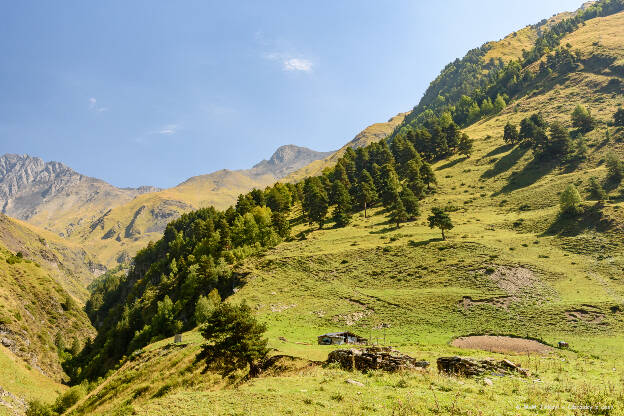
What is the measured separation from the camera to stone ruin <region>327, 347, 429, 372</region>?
80.9ft

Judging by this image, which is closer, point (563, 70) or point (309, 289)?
point (309, 289)

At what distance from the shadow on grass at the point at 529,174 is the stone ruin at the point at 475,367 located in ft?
336

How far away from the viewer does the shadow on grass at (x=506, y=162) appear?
411 ft

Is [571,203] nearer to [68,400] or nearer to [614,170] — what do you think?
[614,170]

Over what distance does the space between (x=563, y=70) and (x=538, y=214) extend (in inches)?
6559

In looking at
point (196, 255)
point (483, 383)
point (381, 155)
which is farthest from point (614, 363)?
point (381, 155)

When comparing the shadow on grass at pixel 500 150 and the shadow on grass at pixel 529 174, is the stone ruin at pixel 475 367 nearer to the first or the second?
the shadow on grass at pixel 529 174

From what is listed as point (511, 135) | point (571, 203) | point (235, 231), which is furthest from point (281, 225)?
point (511, 135)

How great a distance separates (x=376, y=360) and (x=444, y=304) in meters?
34.7

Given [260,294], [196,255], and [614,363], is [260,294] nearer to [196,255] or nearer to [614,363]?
[196,255]

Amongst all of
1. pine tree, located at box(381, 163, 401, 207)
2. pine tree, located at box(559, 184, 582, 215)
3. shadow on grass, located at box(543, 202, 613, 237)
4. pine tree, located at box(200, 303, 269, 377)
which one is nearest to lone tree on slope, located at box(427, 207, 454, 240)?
shadow on grass, located at box(543, 202, 613, 237)

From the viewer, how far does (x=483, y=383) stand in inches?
810

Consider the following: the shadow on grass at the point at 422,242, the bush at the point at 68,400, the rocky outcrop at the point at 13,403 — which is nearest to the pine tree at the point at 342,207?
the shadow on grass at the point at 422,242

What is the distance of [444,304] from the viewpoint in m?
54.7
